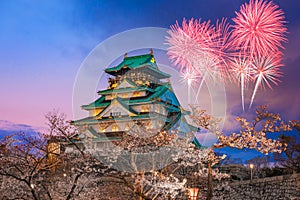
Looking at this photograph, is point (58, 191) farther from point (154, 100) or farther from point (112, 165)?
point (154, 100)

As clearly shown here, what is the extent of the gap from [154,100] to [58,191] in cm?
1258

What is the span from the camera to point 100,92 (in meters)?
35.6

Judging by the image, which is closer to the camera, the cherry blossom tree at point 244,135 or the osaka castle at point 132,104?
the cherry blossom tree at point 244,135

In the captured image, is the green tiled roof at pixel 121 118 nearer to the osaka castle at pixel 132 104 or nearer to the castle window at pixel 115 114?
the osaka castle at pixel 132 104

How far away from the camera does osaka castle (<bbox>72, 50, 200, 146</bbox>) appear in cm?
3069

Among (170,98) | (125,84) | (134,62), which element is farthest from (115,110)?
(134,62)

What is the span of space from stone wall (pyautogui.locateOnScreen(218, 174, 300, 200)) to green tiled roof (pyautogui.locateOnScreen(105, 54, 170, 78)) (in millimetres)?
19662

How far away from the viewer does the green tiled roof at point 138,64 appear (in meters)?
35.0

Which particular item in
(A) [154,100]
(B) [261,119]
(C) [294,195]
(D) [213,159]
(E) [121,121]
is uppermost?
(A) [154,100]

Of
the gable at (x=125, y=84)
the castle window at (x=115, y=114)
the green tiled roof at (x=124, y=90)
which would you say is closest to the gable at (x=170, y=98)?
the green tiled roof at (x=124, y=90)

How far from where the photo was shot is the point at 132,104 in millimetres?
32562

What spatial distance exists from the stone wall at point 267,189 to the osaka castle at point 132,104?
40.1 ft

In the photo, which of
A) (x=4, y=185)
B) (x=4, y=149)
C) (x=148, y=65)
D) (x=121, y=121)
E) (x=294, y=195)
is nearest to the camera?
(x=294, y=195)

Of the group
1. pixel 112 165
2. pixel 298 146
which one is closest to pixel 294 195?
pixel 298 146
